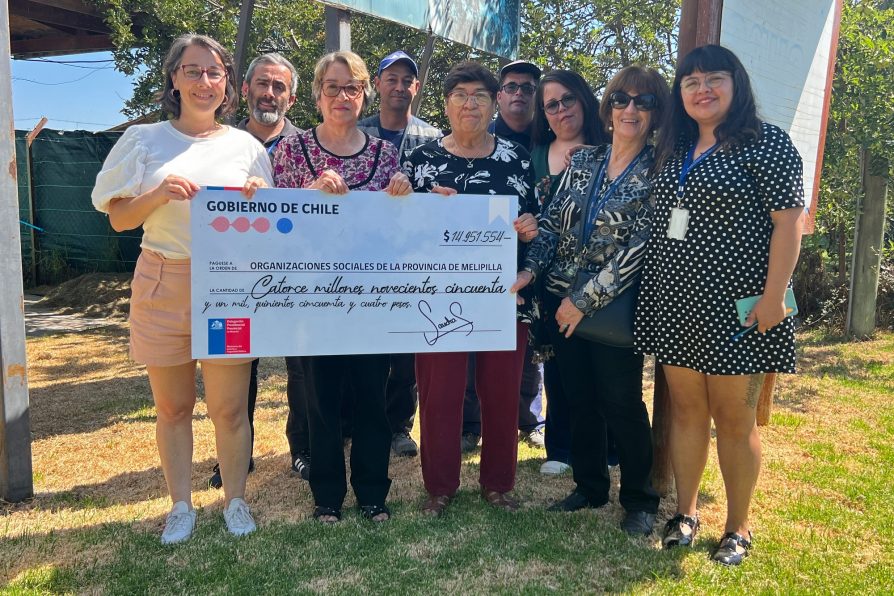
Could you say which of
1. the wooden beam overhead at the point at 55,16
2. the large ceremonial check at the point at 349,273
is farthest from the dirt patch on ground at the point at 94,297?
the large ceremonial check at the point at 349,273

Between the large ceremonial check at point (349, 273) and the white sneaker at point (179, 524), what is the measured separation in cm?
83

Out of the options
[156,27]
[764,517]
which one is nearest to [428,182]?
[764,517]

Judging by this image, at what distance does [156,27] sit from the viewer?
770 cm

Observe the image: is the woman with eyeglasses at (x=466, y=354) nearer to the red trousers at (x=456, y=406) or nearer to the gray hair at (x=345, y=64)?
the red trousers at (x=456, y=406)

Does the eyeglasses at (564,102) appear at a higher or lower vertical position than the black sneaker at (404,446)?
higher

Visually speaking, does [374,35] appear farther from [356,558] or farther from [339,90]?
[356,558]

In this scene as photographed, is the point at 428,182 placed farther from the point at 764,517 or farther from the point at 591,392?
the point at 764,517

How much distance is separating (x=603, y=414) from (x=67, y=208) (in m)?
10.5

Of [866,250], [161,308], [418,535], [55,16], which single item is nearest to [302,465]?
[418,535]

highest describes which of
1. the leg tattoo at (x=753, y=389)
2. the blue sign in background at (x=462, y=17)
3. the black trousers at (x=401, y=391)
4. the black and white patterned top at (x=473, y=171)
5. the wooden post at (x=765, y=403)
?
the blue sign in background at (x=462, y=17)

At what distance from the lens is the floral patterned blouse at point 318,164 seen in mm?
3037

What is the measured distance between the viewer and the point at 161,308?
2.85 metres

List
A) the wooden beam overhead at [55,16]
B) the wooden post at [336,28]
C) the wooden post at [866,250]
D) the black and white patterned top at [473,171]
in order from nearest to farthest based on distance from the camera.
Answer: the black and white patterned top at [473,171], the wooden post at [336,28], the wooden post at [866,250], the wooden beam overhead at [55,16]

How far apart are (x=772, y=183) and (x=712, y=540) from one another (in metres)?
1.64
